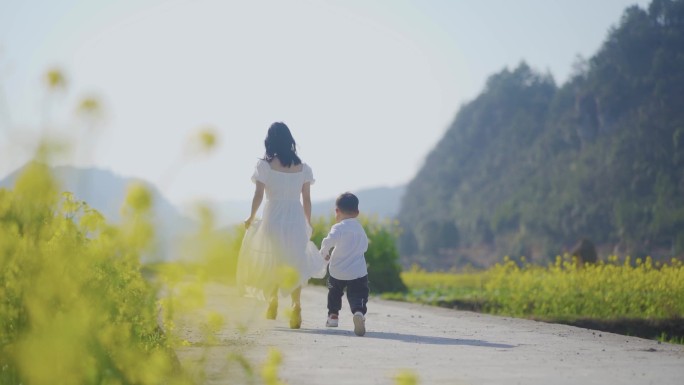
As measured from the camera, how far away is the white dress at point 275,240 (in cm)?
819

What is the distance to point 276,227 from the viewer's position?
8.23 metres

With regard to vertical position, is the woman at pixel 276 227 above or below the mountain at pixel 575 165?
below

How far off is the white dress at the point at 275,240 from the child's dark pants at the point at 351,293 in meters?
0.26

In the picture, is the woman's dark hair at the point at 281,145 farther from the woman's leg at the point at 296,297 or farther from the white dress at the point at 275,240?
the woman's leg at the point at 296,297

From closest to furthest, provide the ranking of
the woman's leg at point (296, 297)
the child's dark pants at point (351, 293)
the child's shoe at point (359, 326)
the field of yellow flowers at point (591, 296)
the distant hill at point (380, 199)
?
1. the child's shoe at point (359, 326)
2. the child's dark pants at point (351, 293)
3. the woman's leg at point (296, 297)
4. the field of yellow flowers at point (591, 296)
5. the distant hill at point (380, 199)

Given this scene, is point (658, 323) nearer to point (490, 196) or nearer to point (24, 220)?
point (24, 220)

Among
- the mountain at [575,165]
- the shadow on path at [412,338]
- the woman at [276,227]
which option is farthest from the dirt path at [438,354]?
the mountain at [575,165]

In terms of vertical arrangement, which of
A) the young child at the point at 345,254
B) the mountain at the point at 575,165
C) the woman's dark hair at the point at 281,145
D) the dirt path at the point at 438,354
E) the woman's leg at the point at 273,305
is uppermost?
the mountain at the point at 575,165

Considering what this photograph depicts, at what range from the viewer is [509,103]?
8281 cm

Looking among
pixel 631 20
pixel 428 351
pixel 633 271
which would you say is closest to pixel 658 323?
pixel 633 271

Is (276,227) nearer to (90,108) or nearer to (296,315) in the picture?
(296,315)

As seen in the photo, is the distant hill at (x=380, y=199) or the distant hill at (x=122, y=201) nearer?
the distant hill at (x=122, y=201)

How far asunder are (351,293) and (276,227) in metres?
0.88

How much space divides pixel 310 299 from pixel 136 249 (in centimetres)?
843
